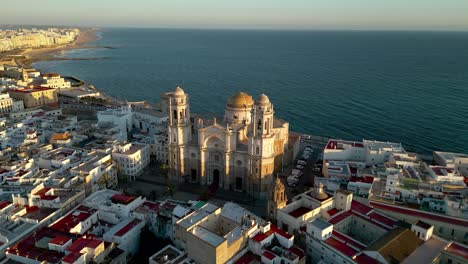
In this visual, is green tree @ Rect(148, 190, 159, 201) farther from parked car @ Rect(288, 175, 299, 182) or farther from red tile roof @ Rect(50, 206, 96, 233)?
parked car @ Rect(288, 175, 299, 182)

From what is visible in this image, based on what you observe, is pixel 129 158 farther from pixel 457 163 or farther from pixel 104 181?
pixel 457 163

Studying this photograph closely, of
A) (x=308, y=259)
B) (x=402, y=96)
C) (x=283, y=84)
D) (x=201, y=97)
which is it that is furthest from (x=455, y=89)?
(x=308, y=259)

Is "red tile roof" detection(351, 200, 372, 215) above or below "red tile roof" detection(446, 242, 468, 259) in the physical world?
below

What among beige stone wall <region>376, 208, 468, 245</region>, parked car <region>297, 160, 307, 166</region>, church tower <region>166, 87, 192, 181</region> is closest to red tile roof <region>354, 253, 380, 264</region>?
beige stone wall <region>376, 208, 468, 245</region>

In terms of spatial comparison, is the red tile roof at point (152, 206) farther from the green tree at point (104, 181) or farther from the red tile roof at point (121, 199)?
the green tree at point (104, 181)

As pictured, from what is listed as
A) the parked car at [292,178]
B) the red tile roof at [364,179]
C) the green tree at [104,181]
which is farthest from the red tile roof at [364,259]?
the green tree at [104,181]

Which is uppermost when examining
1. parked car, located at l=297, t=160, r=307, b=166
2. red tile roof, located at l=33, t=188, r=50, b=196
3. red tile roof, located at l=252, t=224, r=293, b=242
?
red tile roof, located at l=33, t=188, r=50, b=196
